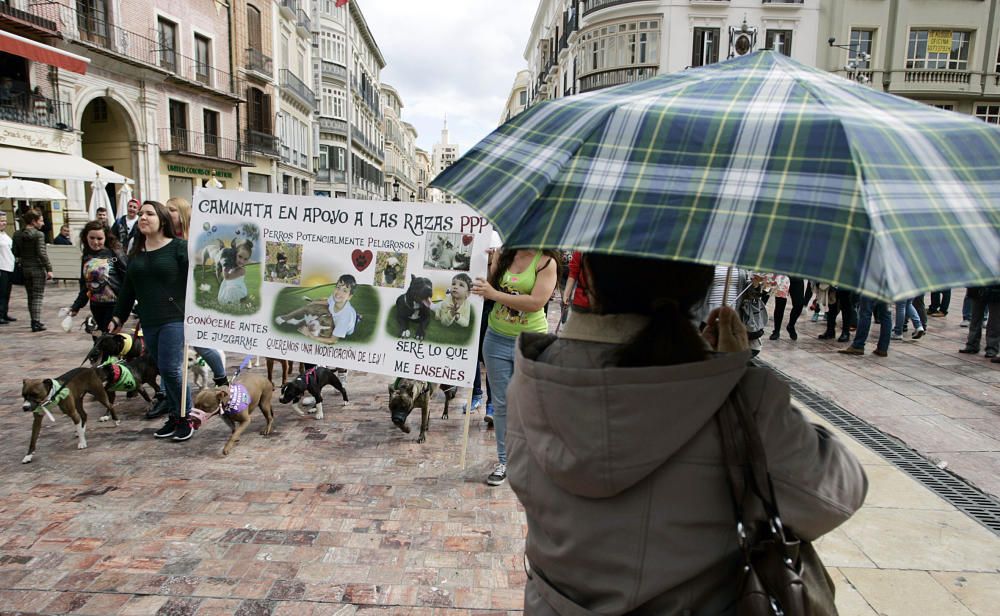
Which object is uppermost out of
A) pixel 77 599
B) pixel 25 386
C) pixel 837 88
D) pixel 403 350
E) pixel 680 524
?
pixel 837 88

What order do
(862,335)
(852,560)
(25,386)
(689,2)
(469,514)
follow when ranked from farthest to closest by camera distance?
(689,2) → (862,335) → (25,386) → (469,514) → (852,560)

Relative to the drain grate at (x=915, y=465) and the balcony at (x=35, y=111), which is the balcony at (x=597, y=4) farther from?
the drain grate at (x=915, y=465)

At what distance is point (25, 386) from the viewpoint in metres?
4.38

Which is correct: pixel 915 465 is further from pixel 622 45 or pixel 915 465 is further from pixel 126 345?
pixel 622 45

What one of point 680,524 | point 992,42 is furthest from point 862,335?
point 992,42

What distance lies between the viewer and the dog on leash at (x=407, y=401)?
488 cm

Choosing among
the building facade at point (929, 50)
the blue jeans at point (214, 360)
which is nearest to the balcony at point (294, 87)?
the building facade at point (929, 50)

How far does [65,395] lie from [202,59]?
1064 inches

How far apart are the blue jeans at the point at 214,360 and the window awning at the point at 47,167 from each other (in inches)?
407

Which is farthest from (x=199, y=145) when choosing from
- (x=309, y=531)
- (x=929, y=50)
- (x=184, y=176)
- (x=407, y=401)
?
(x=929, y=50)

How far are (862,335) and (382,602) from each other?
782 centimetres

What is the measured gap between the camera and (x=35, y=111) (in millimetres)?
17531

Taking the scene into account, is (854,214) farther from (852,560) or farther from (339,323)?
(339,323)

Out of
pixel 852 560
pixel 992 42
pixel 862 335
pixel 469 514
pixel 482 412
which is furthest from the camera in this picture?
pixel 992 42
